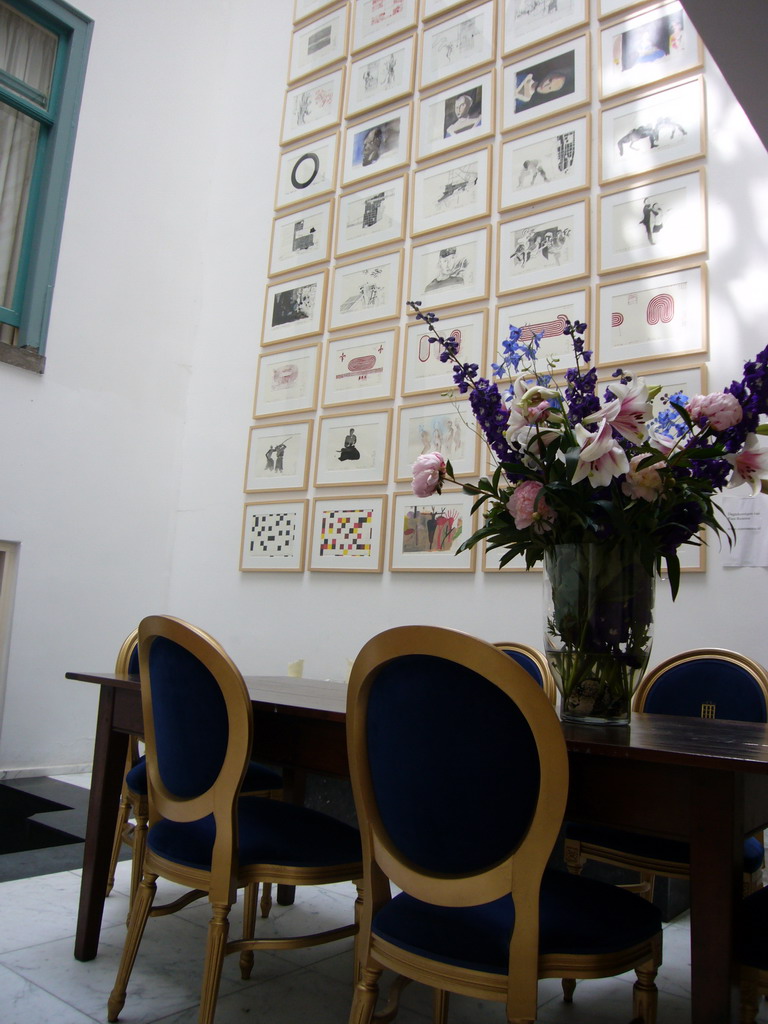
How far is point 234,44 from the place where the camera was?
5.75 m

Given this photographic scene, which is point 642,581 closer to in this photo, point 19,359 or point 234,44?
point 19,359

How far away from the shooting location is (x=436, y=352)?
411cm

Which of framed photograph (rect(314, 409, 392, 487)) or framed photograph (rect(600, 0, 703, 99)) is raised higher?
framed photograph (rect(600, 0, 703, 99))

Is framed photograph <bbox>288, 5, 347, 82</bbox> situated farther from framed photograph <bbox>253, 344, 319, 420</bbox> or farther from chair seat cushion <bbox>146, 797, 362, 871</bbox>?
chair seat cushion <bbox>146, 797, 362, 871</bbox>

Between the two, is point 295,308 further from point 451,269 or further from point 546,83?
point 546,83

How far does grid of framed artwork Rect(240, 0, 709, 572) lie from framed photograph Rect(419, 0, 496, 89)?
12 millimetres

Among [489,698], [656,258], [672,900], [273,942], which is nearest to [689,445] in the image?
[489,698]

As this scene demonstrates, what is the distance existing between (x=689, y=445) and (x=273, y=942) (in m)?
1.25

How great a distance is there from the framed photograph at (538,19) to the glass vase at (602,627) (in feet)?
12.0

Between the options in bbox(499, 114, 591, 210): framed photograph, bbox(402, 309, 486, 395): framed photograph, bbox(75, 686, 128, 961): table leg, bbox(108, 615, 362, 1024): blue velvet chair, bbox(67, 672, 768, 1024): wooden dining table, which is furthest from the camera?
bbox(402, 309, 486, 395): framed photograph

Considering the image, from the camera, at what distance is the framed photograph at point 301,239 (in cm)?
481

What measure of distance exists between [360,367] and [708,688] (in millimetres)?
2812

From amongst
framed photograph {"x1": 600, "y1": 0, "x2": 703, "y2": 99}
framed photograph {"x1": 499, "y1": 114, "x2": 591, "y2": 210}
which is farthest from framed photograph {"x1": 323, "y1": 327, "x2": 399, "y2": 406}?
framed photograph {"x1": 600, "y1": 0, "x2": 703, "y2": 99}

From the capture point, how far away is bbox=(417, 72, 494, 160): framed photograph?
4.28 m
